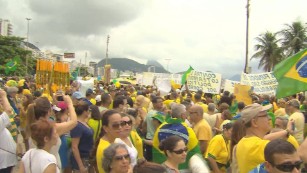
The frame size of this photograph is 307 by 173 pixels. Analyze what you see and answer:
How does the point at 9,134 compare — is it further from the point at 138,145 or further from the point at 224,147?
the point at 224,147

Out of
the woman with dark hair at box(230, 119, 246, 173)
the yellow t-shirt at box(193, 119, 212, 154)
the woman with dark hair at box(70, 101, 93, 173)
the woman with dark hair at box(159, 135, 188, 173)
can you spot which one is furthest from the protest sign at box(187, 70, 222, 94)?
the woman with dark hair at box(159, 135, 188, 173)

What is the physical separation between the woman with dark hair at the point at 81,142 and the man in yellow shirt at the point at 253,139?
7.84 feet

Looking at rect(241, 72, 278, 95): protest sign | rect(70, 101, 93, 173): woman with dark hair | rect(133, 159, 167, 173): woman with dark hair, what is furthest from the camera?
rect(241, 72, 278, 95): protest sign

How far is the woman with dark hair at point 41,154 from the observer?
354cm

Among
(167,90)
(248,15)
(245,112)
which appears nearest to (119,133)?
(245,112)

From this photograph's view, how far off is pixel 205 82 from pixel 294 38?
41038 mm

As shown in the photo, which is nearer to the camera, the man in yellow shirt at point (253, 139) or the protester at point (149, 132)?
the man in yellow shirt at point (253, 139)

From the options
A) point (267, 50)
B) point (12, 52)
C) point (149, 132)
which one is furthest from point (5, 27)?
point (149, 132)

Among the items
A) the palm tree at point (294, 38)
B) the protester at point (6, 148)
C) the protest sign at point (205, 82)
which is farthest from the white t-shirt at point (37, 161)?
the palm tree at point (294, 38)

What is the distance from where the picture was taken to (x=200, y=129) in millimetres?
6297

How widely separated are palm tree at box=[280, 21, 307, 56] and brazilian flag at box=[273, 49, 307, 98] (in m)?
47.2

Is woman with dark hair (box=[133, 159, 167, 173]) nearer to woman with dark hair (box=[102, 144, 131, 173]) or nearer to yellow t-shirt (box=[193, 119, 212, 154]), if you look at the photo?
woman with dark hair (box=[102, 144, 131, 173])

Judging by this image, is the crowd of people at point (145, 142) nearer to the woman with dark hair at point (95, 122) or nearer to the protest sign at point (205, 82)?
the woman with dark hair at point (95, 122)

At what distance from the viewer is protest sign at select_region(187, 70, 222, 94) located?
15.7 metres
